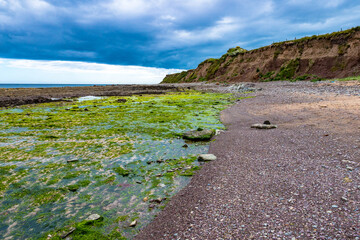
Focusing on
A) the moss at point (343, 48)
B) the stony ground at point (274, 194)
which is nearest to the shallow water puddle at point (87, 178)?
the stony ground at point (274, 194)

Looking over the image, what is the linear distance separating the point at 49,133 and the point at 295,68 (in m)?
63.0

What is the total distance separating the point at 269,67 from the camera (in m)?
65.8

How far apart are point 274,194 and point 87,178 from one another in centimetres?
689

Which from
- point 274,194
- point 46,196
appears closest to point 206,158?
point 274,194

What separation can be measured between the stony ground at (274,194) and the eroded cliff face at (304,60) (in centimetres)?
4680

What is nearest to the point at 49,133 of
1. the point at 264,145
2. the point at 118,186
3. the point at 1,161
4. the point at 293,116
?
the point at 1,161

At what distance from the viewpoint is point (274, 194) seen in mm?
5508

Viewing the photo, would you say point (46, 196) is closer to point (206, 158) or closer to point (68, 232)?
point (68, 232)

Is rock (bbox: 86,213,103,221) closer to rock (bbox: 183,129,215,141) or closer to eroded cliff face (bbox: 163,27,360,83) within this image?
rock (bbox: 183,129,215,141)

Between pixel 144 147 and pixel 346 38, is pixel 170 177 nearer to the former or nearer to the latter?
pixel 144 147

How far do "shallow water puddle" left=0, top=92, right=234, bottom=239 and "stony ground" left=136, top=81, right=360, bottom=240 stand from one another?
931mm

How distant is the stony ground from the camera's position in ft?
13.8

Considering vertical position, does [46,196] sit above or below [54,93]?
below

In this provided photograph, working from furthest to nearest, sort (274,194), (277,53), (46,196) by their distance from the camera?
(277,53) < (46,196) < (274,194)
